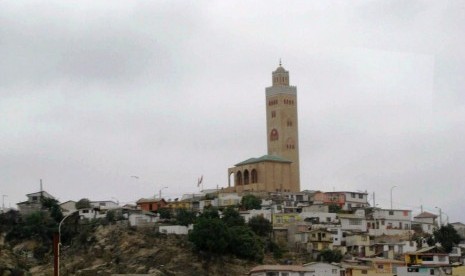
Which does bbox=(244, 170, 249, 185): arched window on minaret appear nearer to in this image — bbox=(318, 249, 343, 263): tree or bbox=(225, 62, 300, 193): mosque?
bbox=(225, 62, 300, 193): mosque

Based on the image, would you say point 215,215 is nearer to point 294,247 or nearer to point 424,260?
point 294,247

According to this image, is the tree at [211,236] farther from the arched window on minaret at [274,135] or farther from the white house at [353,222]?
the arched window on minaret at [274,135]

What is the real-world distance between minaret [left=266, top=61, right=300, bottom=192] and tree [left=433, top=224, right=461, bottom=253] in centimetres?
2118

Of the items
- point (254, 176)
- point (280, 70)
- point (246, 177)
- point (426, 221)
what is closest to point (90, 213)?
point (254, 176)

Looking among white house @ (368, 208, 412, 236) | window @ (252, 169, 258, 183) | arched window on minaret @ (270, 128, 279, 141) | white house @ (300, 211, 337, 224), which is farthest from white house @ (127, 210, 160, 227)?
arched window on minaret @ (270, 128, 279, 141)

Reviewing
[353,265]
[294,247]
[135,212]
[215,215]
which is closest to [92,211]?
[135,212]

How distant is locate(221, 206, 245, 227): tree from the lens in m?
71.1

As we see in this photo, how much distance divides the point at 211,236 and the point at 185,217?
6.60m

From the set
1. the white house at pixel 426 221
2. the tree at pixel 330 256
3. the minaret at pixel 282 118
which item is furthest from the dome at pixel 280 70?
the tree at pixel 330 256

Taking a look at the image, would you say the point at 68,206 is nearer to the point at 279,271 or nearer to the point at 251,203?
the point at 251,203

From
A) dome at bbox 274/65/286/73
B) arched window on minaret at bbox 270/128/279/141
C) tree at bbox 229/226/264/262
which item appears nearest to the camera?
tree at bbox 229/226/264/262

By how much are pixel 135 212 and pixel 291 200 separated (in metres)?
14.4

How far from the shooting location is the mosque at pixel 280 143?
3526 inches

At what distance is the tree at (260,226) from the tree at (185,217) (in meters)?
3.80
